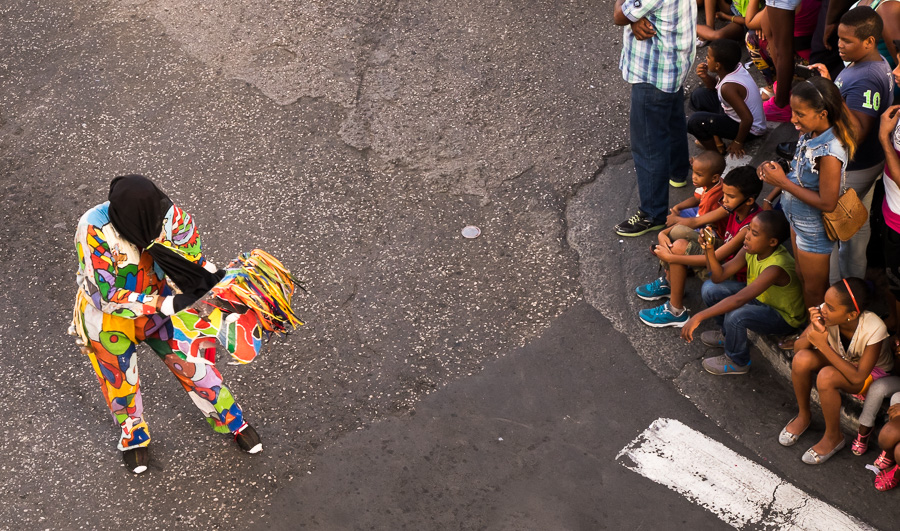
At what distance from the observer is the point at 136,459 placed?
16.5 ft

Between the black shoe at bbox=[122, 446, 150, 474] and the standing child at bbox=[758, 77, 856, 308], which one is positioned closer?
the standing child at bbox=[758, 77, 856, 308]

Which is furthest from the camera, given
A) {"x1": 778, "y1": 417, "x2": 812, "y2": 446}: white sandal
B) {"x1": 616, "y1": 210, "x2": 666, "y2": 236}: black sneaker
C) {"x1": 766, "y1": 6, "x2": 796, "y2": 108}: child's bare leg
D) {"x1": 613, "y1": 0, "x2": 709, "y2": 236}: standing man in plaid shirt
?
{"x1": 766, "y1": 6, "x2": 796, "y2": 108}: child's bare leg

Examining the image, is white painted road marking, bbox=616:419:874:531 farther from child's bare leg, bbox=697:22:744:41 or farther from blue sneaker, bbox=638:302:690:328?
child's bare leg, bbox=697:22:744:41

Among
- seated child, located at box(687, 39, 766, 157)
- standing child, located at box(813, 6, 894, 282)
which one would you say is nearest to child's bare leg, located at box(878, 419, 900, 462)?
standing child, located at box(813, 6, 894, 282)

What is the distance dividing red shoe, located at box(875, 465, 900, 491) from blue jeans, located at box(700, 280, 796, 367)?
98 centimetres

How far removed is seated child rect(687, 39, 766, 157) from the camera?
257 inches

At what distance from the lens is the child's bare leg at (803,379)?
4.71 meters

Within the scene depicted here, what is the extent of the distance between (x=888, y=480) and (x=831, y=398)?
51cm

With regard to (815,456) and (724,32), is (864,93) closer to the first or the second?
(815,456)

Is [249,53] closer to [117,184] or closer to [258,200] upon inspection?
[258,200]

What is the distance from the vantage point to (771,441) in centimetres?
496

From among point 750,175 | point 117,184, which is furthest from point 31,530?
point 750,175

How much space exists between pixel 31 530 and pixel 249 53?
5.10 meters

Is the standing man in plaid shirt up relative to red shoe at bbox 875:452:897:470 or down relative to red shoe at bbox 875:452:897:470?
up
